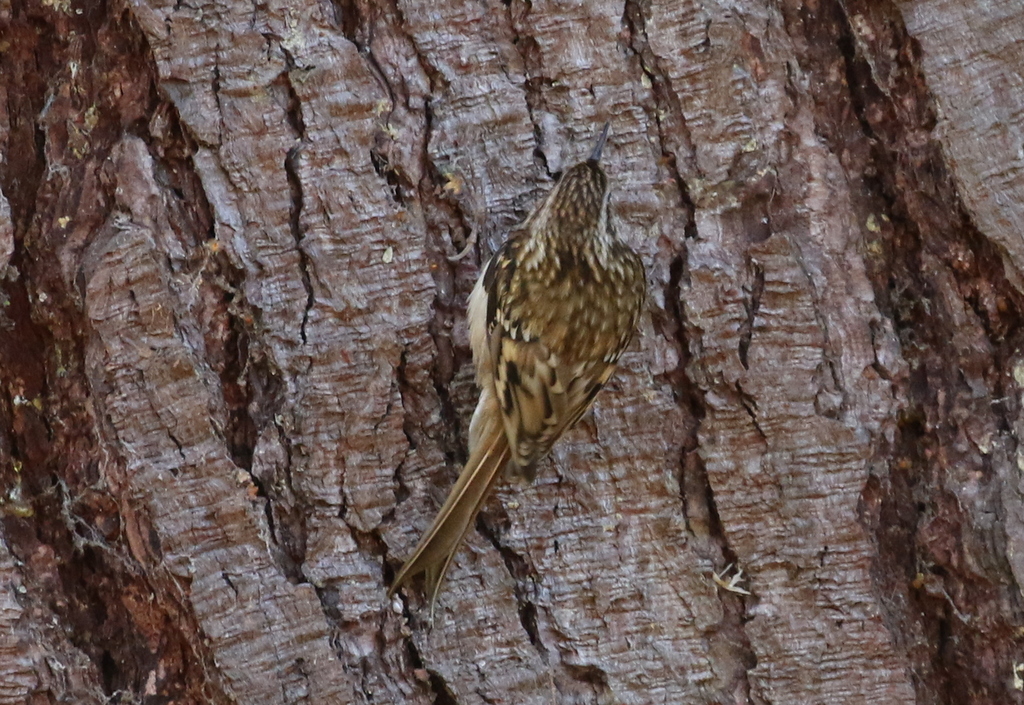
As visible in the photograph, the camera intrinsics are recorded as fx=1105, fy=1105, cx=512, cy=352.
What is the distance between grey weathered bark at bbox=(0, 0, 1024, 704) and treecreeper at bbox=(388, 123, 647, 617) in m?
0.07

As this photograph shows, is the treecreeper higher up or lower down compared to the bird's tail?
higher up

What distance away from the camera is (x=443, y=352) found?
2270 millimetres

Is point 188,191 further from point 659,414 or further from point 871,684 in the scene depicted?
point 871,684

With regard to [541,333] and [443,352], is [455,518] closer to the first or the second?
[443,352]

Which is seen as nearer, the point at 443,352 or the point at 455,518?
the point at 455,518

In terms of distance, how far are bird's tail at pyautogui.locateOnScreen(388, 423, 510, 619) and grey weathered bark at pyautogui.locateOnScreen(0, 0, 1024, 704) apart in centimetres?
5

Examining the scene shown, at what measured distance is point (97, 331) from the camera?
2.14 metres

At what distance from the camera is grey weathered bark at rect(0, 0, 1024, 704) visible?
214cm

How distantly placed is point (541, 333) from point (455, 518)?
2.01 feet

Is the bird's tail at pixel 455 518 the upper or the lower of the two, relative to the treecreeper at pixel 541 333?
lower

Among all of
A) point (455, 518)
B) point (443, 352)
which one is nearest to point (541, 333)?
point (443, 352)

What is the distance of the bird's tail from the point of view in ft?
7.04

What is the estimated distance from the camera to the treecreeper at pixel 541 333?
2191mm

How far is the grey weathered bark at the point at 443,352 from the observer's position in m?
2.14
